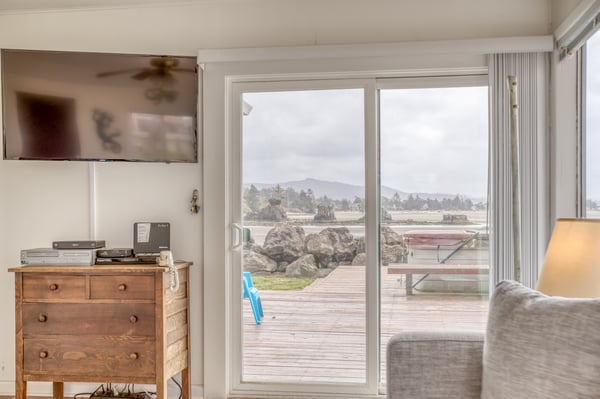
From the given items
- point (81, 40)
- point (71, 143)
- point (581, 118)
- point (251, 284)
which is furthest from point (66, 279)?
point (581, 118)

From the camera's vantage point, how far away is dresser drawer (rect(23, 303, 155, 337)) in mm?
2875

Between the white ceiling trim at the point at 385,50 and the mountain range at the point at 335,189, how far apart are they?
0.74m

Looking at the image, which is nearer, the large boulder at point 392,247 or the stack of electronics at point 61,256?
the stack of electronics at point 61,256

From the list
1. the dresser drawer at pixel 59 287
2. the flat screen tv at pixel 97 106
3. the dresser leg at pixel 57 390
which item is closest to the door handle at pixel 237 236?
the flat screen tv at pixel 97 106

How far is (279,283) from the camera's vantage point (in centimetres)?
338

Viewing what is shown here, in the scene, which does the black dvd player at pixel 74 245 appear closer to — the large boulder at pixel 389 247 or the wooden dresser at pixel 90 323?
the wooden dresser at pixel 90 323

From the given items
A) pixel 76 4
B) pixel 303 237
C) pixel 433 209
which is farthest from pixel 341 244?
pixel 76 4

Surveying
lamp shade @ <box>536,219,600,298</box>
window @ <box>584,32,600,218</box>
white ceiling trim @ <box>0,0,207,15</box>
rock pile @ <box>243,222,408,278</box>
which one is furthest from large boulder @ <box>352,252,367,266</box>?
white ceiling trim @ <box>0,0,207,15</box>

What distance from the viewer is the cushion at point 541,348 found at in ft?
4.58

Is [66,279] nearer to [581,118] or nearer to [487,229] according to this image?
[487,229]

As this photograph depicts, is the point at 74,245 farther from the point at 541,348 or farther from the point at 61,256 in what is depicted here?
the point at 541,348

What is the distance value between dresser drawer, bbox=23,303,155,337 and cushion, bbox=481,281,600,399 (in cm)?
182

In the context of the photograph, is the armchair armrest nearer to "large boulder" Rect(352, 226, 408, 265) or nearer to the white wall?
"large boulder" Rect(352, 226, 408, 265)

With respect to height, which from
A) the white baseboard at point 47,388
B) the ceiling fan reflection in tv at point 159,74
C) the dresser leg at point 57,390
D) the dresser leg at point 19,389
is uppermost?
the ceiling fan reflection in tv at point 159,74
